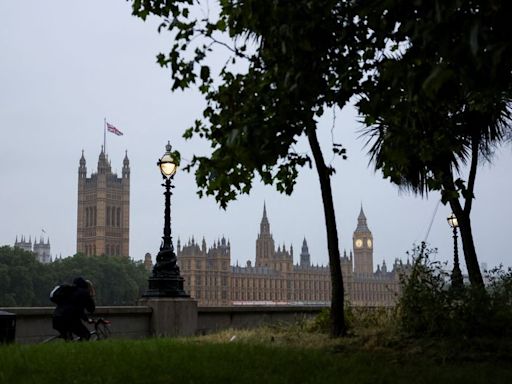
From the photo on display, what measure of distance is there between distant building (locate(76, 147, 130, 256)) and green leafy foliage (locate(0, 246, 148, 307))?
45147mm

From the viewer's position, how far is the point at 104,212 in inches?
7013

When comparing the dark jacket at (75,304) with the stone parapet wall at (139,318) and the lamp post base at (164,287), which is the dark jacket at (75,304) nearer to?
the stone parapet wall at (139,318)

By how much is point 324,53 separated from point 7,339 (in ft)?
21.7

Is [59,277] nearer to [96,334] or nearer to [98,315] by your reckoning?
[98,315]

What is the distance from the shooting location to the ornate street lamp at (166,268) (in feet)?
55.9

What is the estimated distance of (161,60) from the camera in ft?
26.5

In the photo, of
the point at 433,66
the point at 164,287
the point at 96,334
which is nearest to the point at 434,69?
the point at 433,66

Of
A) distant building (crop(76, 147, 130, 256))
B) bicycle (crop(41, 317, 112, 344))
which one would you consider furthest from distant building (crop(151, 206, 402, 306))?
bicycle (crop(41, 317, 112, 344))

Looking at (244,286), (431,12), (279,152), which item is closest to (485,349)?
(279,152)

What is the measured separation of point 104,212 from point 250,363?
574 ft

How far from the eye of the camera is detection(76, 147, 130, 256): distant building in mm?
177500

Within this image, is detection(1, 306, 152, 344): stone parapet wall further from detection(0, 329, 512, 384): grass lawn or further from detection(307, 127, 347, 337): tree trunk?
detection(307, 127, 347, 337): tree trunk

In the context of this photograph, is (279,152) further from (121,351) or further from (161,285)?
(161,285)

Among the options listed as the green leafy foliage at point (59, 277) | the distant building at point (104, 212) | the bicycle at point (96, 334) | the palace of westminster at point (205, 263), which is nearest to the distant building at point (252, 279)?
the palace of westminster at point (205, 263)
